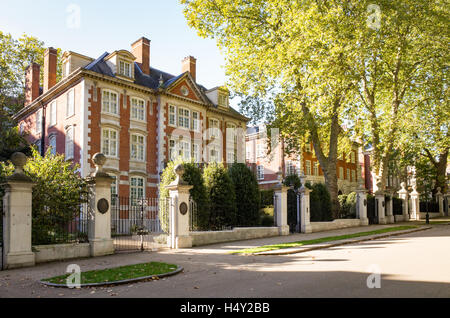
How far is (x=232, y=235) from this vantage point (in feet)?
53.9

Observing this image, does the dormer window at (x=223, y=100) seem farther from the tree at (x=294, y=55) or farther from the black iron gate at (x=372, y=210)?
the black iron gate at (x=372, y=210)

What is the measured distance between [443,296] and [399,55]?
79.5 ft

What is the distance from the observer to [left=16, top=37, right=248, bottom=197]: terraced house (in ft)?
85.3

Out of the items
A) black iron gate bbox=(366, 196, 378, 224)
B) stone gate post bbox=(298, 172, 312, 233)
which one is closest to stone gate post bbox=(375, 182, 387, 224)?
black iron gate bbox=(366, 196, 378, 224)

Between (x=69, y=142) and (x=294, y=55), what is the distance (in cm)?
1643

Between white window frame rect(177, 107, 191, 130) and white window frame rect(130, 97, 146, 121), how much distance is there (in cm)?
321

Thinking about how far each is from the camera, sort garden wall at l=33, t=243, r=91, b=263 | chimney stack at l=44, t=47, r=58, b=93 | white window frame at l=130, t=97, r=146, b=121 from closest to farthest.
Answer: garden wall at l=33, t=243, r=91, b=263 → white window frame at l=130, t=97, r=146, b=121 → chimney stack at l=44, t=47, r=58, b=93

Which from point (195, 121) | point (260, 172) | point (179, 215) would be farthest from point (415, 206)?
point (179, 215)

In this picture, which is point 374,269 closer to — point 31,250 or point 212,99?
point 31,250

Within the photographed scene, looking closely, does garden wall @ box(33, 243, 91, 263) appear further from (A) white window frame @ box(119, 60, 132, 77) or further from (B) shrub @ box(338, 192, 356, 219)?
(B) shrub @ box(338, 192, 356, 219)

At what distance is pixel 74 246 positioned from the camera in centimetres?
1176

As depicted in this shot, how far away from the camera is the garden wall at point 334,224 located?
21.5 metres

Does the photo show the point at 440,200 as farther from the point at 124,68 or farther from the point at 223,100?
the point at 124,68
